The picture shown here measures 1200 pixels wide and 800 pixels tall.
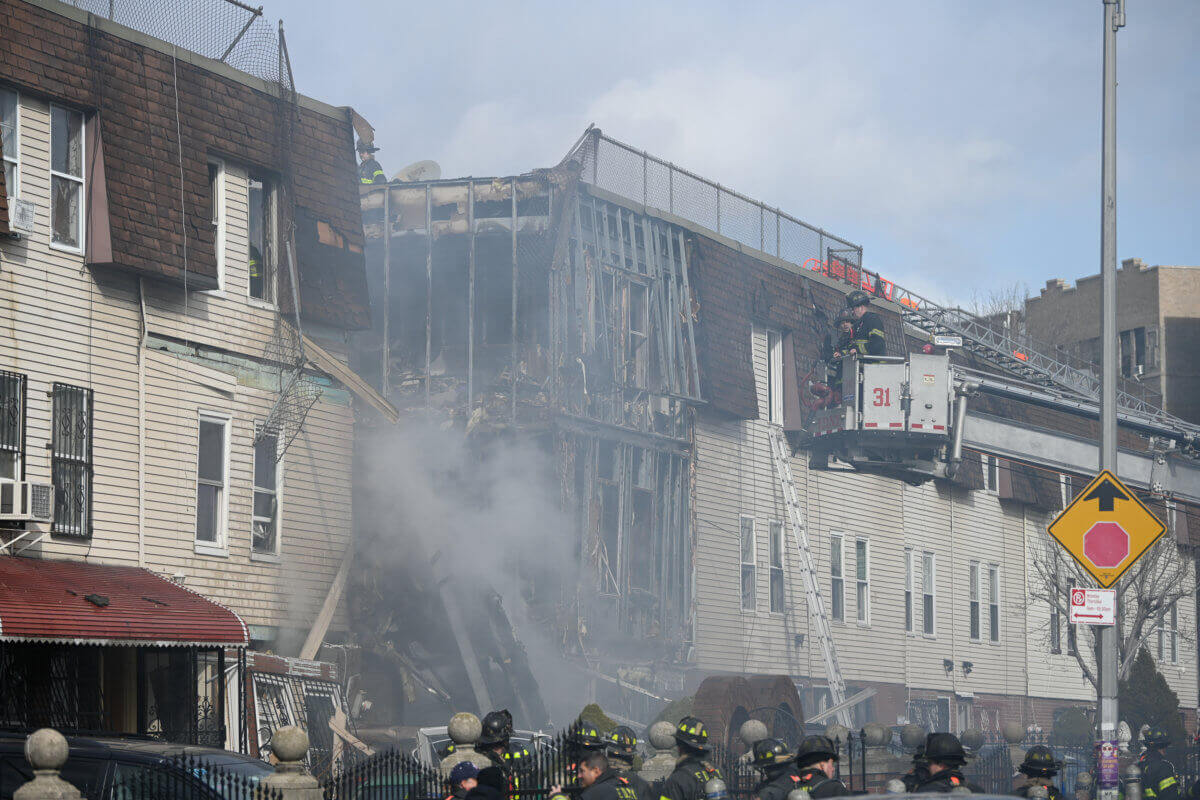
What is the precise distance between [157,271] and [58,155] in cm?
169

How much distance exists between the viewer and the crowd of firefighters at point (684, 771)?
27.7 feet

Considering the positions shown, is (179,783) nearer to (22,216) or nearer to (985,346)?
(22,216)

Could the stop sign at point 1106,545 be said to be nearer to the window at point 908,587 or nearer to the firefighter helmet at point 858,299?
A: the firefighter helmet at point 858,299

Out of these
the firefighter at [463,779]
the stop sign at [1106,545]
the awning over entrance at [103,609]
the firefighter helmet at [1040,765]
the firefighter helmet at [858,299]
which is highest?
the firefighter helmet at [858,299]

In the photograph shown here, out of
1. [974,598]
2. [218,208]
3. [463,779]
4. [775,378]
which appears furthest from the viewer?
[974,598]

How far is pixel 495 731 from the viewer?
9922 mm

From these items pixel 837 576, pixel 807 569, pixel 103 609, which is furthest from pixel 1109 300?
pixel 837 576

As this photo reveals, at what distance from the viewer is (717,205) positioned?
28266mm

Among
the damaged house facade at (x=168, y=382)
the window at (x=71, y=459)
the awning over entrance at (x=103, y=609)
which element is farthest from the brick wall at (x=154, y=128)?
the awning over entrance at (x=103, y=609)

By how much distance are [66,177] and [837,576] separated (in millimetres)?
18626

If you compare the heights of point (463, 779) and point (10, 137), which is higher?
point (10, 137)

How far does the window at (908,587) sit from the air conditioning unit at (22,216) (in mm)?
21847

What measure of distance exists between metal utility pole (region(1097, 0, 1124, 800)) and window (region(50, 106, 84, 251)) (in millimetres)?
11077

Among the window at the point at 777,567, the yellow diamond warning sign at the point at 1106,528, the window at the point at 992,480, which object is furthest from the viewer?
the window at the point at 992,480
